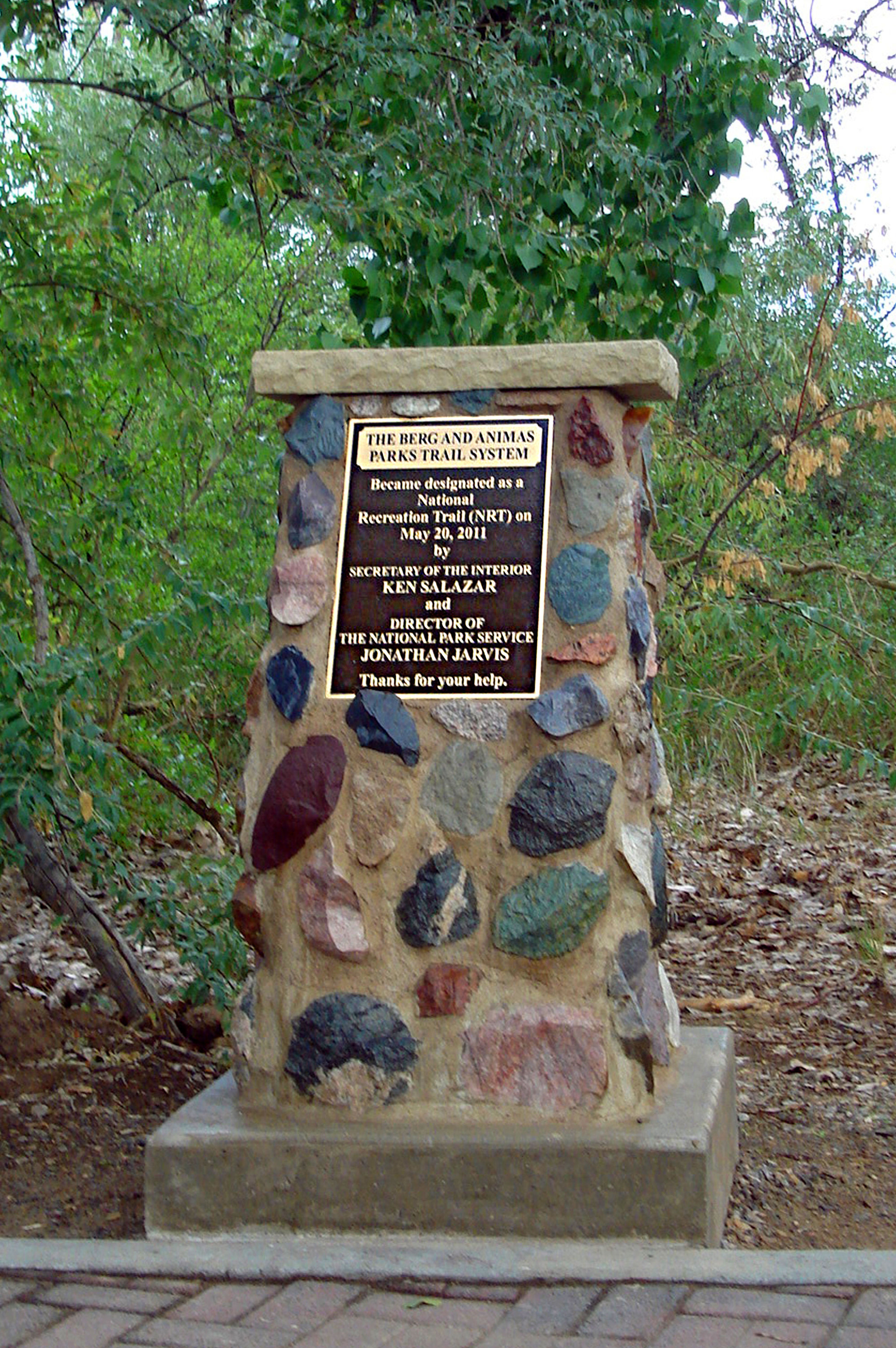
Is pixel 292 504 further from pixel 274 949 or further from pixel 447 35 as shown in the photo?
pixel 447 35

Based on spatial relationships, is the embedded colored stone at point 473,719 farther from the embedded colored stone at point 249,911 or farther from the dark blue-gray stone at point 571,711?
the embedded colored stone at point 249,911

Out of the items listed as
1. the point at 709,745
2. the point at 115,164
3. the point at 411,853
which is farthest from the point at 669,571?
the point at 411,853

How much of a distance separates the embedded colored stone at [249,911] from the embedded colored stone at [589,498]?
126 centimetres

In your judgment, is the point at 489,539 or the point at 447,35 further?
the point at 447,35

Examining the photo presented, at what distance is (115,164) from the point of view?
19.5ft

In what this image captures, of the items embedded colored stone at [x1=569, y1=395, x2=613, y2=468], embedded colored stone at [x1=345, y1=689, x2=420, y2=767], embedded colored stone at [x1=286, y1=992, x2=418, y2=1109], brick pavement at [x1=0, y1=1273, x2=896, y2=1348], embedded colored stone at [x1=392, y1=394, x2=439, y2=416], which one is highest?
embedded colored stone at [x1=392, y1=394, x2=439, y2=416]

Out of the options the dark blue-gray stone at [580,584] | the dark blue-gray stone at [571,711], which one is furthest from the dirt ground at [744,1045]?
the dark blue-gray stone at [580,584]

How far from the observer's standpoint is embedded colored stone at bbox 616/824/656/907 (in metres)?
3.70

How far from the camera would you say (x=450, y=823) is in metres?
3.72

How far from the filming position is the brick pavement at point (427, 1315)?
2.86 m

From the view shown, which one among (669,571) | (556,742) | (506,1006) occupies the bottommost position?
(506,1006)

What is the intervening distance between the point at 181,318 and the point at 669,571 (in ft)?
8.39

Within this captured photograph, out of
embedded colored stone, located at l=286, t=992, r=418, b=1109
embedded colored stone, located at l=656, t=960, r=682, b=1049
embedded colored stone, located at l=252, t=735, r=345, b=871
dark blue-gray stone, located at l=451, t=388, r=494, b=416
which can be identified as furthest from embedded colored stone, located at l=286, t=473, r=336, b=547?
embedded colored stone, located at l=656, t=960, r=682, b=1049

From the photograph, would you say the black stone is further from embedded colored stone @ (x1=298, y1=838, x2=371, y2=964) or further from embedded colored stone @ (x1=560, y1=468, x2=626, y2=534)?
embedded colored stone @ (x1=560, y1=468, x2=626, y2=534)
